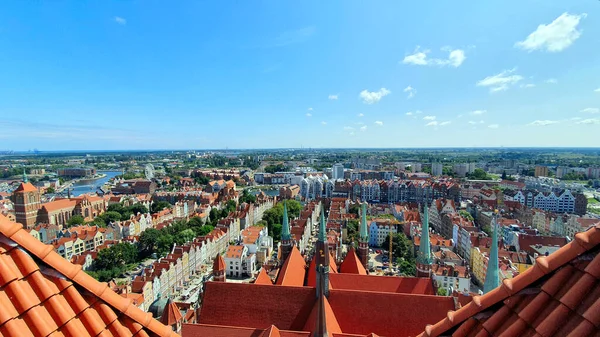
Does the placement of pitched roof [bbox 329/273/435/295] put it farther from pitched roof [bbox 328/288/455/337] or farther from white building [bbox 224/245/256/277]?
white building [bbox 224/245/256/277]

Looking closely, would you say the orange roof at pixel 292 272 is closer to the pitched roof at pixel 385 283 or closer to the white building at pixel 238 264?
the pitched roof at pixel 385 283

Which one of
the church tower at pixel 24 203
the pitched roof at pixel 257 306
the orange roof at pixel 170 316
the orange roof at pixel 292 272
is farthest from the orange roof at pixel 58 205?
the pitched roof at pixel 257 306

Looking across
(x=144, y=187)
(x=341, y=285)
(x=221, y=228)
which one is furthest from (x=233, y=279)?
(x=144, y=187)

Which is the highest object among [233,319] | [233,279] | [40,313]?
[40,313]

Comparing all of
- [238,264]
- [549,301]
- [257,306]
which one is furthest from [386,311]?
[238,264]

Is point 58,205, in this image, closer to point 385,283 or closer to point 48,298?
point 385,283

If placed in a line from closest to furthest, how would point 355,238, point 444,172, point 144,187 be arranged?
point 355,238 → point 144,187 → point 444,172

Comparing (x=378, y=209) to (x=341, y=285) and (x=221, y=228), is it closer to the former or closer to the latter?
(x=221, y=228)
